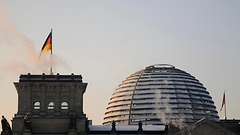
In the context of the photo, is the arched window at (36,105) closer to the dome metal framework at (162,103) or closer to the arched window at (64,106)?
the arched window at (64,106)

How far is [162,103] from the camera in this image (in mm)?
188000

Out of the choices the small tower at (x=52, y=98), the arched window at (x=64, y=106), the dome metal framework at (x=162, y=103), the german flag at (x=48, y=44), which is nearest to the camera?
the small tower at (x=52, y=98)

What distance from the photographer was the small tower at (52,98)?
374ft

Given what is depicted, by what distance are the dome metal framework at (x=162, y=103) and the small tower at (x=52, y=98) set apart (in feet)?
211

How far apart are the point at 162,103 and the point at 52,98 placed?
75.4 m

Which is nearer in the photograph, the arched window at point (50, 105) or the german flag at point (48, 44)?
the arched window at point (50, 105)

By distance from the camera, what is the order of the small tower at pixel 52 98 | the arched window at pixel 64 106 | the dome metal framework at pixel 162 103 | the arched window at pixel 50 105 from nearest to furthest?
the small tower at pixel 52 98
the arched window at pixel 50 105
the arched window at pixel 64 106
the dome metal framework at pixel 162 103

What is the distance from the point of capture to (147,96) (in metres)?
192

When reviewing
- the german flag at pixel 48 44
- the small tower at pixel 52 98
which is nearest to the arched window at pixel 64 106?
the small tower at pixel 52 98

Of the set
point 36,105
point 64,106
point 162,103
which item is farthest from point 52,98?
point 162,103

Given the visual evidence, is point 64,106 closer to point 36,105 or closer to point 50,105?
point 50,105

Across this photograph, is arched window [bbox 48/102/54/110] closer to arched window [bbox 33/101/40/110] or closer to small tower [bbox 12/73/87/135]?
small tower [bbox 12/73/87/135]

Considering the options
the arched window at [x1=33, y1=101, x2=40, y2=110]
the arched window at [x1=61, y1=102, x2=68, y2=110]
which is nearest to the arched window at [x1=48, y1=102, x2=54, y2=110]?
the arched window at [x1=61, y1=102, x2=68, y2=110]

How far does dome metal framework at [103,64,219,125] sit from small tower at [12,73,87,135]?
64.2m
